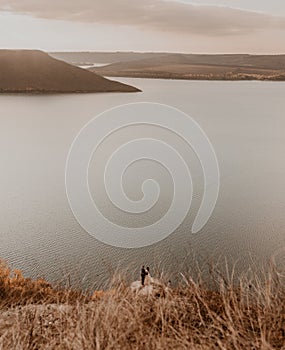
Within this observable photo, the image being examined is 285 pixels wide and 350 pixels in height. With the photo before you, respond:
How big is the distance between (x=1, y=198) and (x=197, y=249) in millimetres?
9884

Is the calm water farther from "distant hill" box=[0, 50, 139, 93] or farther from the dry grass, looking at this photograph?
"distant hill" box=[0, 50, 139, 93]

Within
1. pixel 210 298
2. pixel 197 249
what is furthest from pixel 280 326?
pixel 197 249

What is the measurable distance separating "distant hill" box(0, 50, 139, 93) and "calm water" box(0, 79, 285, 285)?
1598 inches

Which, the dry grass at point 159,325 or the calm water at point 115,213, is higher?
the dry grass at point 159,325

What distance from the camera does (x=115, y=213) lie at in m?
17.9

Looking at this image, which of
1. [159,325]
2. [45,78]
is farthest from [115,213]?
[45,78]

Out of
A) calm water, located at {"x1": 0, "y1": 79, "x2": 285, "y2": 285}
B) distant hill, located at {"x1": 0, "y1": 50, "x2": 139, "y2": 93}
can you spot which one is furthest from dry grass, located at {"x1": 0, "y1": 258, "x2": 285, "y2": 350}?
distant hill, located at {"x1": 0, "y1": 50, "x2": 139, "y2": 93}

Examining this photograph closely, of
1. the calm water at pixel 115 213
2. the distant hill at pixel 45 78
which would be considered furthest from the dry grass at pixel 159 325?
the distant hill at pixel 45 78

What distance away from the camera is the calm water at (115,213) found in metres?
13.3

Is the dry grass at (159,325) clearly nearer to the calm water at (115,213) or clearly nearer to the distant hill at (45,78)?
the calm water at (115,213)

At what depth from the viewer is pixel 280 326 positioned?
2.57 m

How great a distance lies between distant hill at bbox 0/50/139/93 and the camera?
82.8 meters

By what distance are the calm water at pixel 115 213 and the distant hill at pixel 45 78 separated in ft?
133

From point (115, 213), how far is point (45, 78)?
240ft
